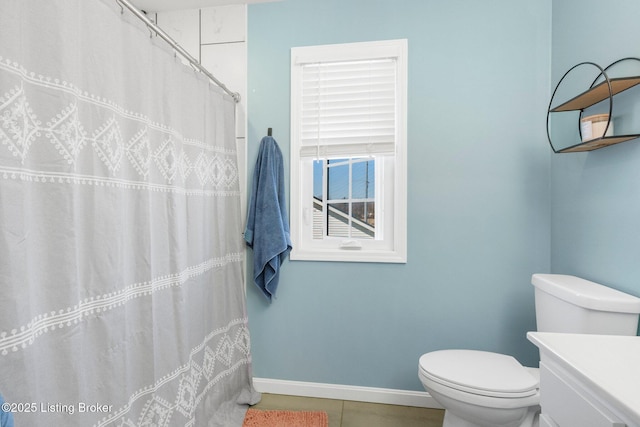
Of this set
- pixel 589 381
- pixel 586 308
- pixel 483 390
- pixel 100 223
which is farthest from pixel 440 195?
pixel 100 223

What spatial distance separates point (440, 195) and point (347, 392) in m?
1.30

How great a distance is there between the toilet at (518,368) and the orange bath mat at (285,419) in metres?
0.67

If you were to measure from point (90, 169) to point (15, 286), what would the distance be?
363mm

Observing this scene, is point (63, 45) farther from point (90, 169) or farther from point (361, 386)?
point (361, 386)

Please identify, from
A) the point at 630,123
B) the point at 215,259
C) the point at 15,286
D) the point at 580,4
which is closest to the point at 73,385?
the point at 15,286

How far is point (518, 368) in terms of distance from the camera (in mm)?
1332

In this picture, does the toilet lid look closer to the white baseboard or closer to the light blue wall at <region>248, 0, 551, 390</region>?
the light blue wall at <region>248, 0, 551, 390</region>

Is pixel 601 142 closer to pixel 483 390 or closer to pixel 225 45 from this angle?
pixel 483 390

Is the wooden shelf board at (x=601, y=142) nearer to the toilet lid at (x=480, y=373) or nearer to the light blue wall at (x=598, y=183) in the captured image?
the light blue wall at (x=598, y=183)

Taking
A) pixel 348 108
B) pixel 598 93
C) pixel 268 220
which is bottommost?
pixel 268 220

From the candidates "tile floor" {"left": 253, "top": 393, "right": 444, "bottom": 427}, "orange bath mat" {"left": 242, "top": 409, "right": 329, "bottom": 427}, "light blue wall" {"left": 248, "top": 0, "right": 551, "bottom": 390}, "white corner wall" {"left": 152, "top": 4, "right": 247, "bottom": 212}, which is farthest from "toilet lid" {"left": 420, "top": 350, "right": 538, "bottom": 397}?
"white corner wall" {"left": 152, "top": 4, "right": 247, "bottom": 212}

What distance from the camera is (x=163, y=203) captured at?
125 centimetres

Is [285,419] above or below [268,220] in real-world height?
below

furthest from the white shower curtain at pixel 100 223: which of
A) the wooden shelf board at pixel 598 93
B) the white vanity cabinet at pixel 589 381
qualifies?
the wooden shelf board at pixel 598 93
